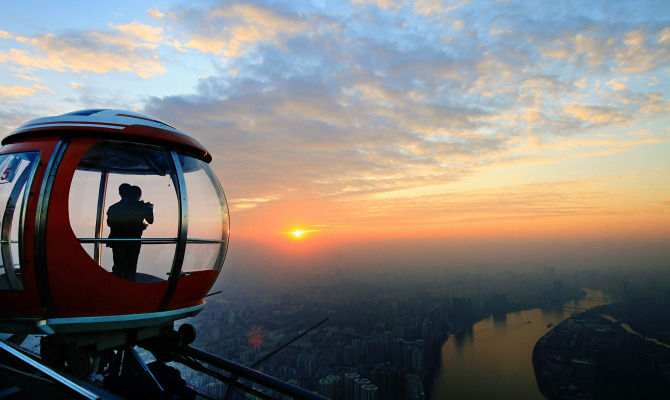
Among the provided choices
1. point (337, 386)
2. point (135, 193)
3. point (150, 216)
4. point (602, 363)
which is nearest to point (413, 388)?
point (337, 386)

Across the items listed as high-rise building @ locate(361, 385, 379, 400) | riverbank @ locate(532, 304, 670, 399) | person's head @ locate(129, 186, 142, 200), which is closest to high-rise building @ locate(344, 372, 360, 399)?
high-rise building @ locate(361, 385, 379, 400)

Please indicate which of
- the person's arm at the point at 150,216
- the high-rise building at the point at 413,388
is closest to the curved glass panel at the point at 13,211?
the person's arm at the point at 150,216

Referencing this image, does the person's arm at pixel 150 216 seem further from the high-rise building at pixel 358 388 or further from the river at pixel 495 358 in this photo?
the river at pixel 495 358

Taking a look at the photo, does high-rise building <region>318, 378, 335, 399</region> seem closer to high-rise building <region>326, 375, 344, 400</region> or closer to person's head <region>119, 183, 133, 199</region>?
high-rise building <region>326, 375, 344, 400</region>

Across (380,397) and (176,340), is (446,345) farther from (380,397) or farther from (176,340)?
(176,340)

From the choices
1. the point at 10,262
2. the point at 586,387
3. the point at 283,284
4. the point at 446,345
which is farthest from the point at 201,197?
the point at 283,284
